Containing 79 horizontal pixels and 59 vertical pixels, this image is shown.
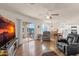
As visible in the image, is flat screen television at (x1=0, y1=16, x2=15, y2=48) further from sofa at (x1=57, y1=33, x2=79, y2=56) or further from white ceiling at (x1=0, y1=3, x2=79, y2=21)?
sofa at (x1=57, y1=33, x2=79, y2=56)

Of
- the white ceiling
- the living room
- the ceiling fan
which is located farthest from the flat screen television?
the ceiling fan

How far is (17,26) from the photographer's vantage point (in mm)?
2867

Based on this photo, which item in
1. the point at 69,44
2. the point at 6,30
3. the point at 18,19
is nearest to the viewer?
the point at 6,30

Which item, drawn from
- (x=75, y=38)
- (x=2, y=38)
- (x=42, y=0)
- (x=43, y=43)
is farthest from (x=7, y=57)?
(x=75, y=38)

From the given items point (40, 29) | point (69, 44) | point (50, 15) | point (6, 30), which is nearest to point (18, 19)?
point (6, 30)

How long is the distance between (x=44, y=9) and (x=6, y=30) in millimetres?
938

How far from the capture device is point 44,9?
279cm

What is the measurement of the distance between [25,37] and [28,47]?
0.25m

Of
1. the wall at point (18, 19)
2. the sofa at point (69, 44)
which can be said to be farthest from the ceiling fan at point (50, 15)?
the sofa at point (69, 44)

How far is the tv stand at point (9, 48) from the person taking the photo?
2586 mm

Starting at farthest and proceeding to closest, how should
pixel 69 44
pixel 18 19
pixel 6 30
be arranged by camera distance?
pixel 69 44, pixel 18 19, pixel 6 30

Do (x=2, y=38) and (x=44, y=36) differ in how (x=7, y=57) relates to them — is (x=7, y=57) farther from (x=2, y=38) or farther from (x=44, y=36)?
(x=44, y=36)

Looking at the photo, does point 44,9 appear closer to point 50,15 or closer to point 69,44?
point 50,15

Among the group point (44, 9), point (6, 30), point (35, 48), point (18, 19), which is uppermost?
point (44, 9)
